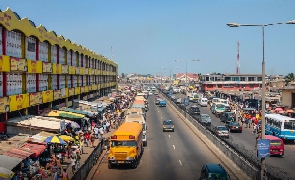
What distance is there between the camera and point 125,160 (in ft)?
81.4

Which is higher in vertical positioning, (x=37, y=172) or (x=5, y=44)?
(x=5, y=44)

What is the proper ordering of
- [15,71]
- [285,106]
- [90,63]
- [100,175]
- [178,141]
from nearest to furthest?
[100,175] → [15,71] → [178,141] → [285,106] → [90,63]

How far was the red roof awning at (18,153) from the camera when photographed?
790 inches

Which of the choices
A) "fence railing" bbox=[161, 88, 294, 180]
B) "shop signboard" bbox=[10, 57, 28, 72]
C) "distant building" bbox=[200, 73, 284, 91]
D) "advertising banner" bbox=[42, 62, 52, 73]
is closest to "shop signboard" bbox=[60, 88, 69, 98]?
"advertising banner" bbox=[42, 62, 52, 73]

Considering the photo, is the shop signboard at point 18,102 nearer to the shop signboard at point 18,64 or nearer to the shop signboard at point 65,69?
the shop signboard at point 18,64

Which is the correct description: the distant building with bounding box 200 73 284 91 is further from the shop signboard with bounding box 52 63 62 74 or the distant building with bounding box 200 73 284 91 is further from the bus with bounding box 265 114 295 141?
the shop signboard with bounding box 52 63 62 74

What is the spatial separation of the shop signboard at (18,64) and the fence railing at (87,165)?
28.4ft

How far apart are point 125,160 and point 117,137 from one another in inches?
68.9

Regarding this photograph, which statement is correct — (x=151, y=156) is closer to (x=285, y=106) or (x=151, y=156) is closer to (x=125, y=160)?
(x=125, y=160)

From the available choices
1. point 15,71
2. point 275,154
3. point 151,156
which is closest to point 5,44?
point 15,71

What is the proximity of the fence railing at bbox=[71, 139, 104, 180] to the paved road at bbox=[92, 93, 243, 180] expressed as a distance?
0.61 m

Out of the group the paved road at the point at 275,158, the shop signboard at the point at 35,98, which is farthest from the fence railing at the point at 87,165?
the paved road at the point at 275,158

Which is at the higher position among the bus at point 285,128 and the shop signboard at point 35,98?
the shop signboard at point 35,98

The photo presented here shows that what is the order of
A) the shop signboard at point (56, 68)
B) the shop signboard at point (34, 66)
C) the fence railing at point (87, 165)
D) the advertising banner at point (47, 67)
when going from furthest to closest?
the shop signboard at point (56, 68)
the advertising banner at point (47, 67)
the shop signboard at point (34, 66)
the fence railing at point (87, 165)
